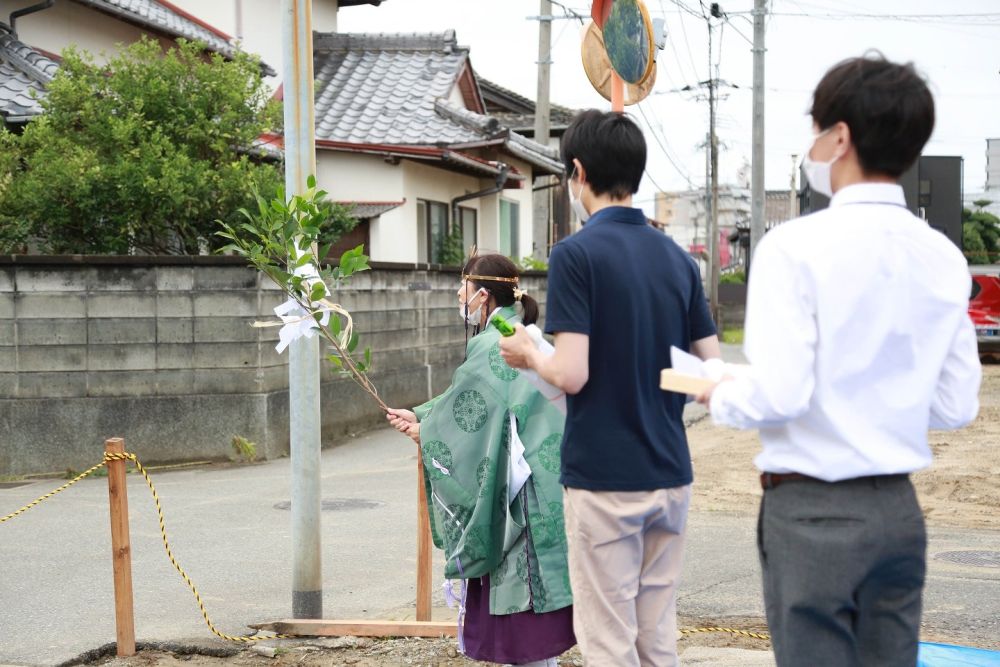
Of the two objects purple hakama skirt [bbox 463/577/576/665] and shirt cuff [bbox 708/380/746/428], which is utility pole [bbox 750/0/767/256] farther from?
shirt cuff [bbox 708/380/746/428]

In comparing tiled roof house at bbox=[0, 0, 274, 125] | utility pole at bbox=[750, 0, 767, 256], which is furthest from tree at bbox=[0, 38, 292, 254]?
utility pole at bbox=[750, 0, 767, 256]

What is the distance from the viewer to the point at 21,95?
12.0 metres

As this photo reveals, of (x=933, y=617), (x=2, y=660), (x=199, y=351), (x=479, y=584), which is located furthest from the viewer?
(x=199, y=351)

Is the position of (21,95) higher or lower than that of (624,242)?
higher

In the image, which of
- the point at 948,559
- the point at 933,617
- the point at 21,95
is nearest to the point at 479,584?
the point at 933,617

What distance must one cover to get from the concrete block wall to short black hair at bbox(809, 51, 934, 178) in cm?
843

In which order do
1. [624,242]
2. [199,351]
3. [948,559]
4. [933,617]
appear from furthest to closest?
[199,351] → [948,559] → [933,617] → [624,242]

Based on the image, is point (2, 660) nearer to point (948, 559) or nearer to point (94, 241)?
point (948, 559)

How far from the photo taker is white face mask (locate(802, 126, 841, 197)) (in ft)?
7.80

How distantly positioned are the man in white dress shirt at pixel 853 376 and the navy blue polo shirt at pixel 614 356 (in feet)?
2.45

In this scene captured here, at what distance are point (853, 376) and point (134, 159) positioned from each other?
9238 mm

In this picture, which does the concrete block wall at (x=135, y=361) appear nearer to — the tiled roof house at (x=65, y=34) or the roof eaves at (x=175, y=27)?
the tiled roof house at (x=65, y=34)

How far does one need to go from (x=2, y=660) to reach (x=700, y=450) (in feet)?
26.6

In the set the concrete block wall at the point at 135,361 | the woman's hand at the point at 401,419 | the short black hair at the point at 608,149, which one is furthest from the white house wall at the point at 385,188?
the short black hair at the point at 608,149
